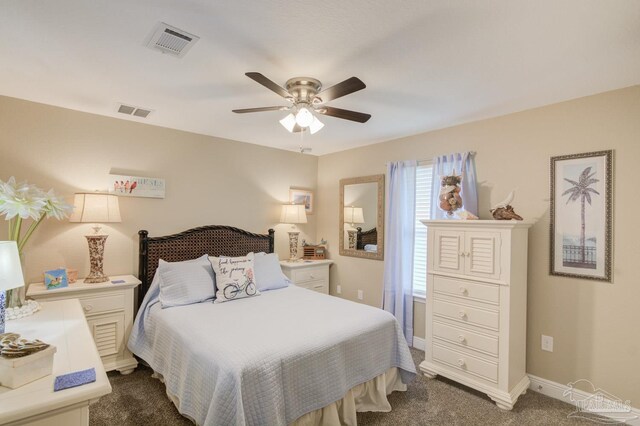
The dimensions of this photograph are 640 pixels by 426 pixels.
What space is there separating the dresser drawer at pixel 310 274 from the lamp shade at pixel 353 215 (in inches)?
30.1

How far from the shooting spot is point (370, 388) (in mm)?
2381

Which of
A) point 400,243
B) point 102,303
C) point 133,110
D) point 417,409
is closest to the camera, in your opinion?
point 417,409

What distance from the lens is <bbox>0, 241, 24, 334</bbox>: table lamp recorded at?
143cm

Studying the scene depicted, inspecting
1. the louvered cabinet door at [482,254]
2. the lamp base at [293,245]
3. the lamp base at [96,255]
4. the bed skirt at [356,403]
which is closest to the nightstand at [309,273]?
the lamp base at [293,245]

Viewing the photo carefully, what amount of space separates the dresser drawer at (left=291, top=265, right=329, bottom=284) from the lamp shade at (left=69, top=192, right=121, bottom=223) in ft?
6.99

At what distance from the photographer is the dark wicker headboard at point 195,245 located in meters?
3.29

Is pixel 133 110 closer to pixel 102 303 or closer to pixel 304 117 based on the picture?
pixel 102 303

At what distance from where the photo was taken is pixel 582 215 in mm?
2543

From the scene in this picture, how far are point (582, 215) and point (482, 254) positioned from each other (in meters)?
0.82

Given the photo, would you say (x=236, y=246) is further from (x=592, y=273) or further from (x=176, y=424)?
(x=592, y=273)

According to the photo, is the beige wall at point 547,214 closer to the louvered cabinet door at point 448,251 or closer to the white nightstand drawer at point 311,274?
the louvered cabinet door at point 448,251

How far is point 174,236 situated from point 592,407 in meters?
4.02

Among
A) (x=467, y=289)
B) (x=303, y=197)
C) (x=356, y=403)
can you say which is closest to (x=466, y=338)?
(x=467, y=289)

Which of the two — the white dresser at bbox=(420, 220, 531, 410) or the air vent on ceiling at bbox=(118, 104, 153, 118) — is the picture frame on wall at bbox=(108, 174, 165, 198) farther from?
the white dresser at bbox=(420, 220, 531, 410)
